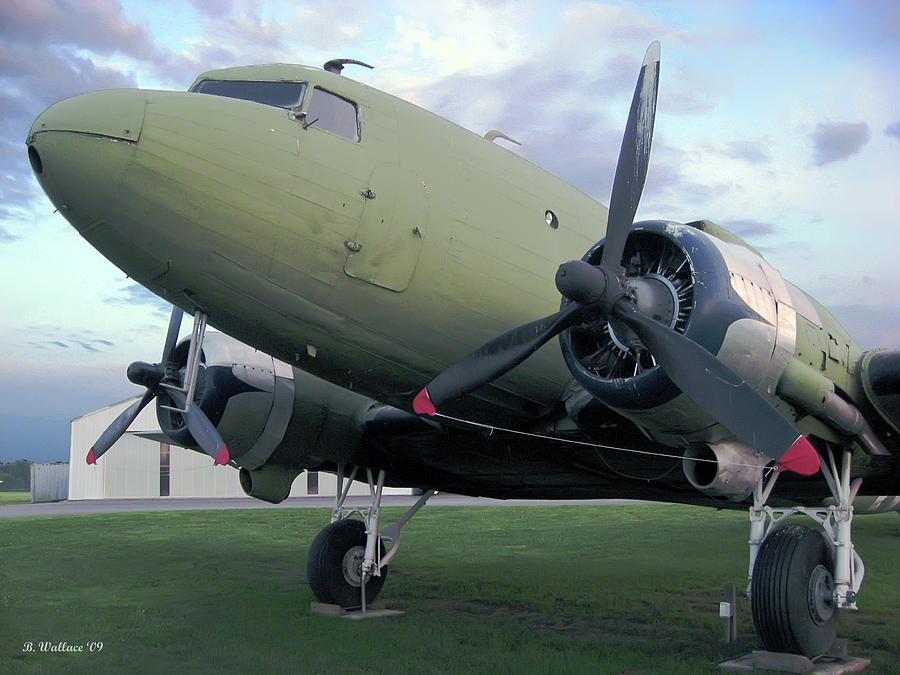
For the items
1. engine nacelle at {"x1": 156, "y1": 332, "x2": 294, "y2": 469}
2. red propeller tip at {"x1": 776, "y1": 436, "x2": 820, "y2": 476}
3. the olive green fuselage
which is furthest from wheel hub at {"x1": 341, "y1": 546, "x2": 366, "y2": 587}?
red propeller tip at {"x1": 776, "y1": 436, "x2": 820, "y2": 476}

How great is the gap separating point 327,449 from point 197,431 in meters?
2.37

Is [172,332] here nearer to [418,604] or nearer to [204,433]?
[204,433]

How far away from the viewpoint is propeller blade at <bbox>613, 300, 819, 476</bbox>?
6199mm

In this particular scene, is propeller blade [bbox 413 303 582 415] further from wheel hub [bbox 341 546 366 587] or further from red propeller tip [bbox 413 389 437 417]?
wheel hub [bbox 341 546 366 587]

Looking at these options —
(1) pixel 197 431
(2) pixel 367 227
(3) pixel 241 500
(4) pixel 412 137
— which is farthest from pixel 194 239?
(3) pixel 241 500

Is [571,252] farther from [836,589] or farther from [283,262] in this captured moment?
[836,589]

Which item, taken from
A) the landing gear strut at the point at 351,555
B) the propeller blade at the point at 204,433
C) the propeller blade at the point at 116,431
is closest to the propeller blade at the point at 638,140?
the propeller blade at the point at 204,433

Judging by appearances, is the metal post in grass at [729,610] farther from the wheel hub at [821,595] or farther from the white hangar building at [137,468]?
the white hangar building at [137,468]

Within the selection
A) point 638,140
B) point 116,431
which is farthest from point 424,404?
point 116,431

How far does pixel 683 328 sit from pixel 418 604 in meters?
6.16

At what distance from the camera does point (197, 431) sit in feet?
28.5

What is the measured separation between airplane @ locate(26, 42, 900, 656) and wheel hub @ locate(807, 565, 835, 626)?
3 centimetres

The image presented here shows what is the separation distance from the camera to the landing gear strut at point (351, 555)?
10.7m

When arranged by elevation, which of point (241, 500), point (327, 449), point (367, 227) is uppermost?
point (367, 227)
